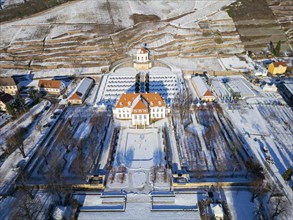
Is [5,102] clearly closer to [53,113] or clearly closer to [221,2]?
[53,113]

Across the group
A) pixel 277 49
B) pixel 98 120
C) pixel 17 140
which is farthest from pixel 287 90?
pixel 17 140

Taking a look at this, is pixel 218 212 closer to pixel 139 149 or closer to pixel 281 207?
pixel 281 207

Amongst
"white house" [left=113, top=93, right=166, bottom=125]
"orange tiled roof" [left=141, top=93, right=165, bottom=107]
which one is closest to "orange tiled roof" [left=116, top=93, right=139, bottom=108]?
"white house" [left=113, top=93, right=166, bottom=125]

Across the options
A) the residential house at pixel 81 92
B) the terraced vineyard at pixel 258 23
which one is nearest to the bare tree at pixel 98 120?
the residential house at pixel 81 92

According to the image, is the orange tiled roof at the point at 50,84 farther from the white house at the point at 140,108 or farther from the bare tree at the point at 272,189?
the bare tree at the point at 272,189

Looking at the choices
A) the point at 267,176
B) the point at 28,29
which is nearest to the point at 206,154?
the point at 267,176

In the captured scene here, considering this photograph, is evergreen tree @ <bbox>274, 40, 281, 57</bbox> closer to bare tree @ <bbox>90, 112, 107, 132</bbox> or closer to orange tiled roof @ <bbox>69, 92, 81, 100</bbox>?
bare tree @ <bbox>90, 112, 107, 132</bbox>
